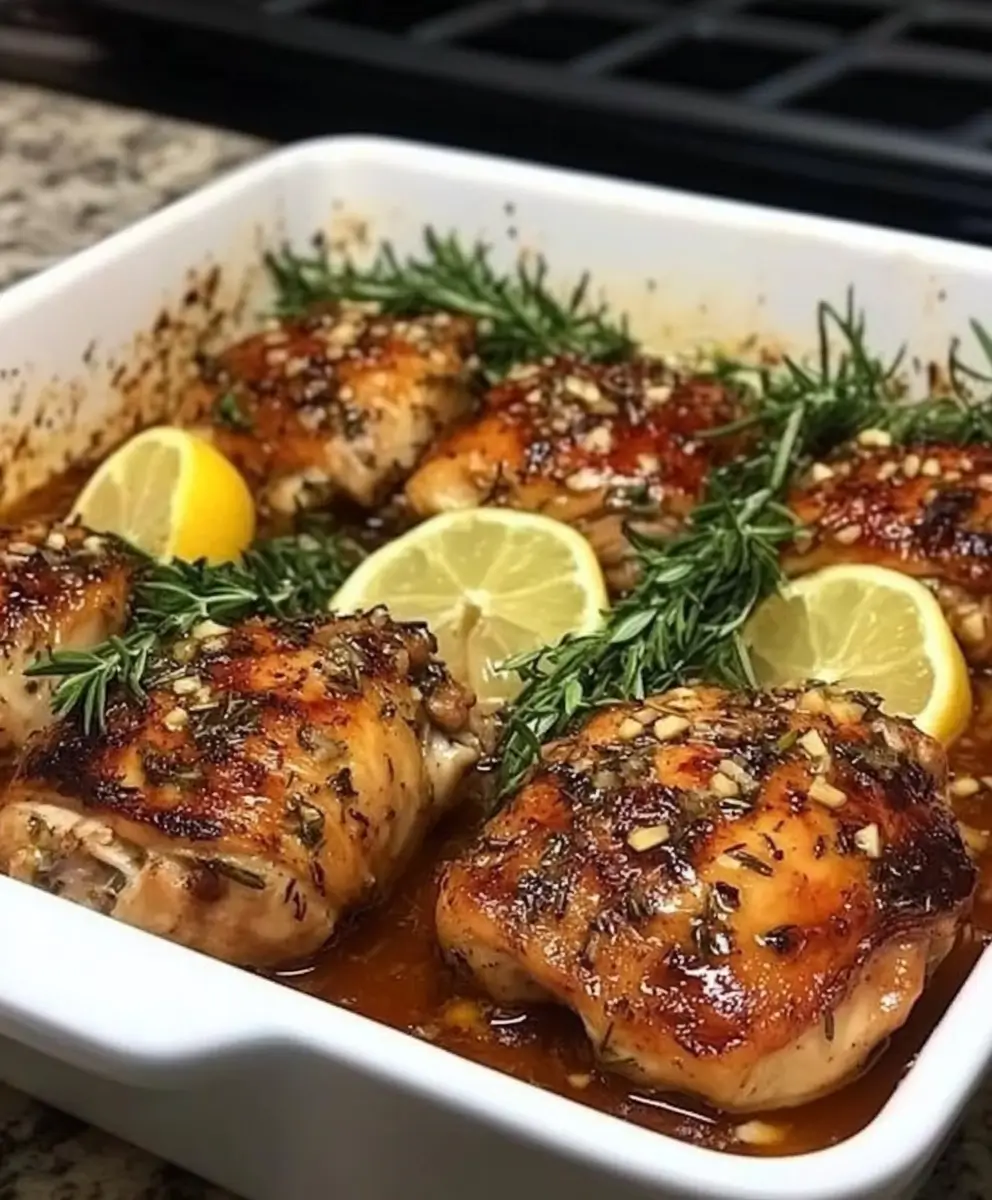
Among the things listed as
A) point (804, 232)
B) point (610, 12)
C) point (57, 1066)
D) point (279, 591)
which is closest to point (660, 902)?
point (57, 1066)

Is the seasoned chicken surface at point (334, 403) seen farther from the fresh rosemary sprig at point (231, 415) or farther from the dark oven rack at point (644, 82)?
the dark oven rack at point (644, 82)

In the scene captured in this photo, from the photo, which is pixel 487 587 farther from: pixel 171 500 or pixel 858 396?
pixel 858 396

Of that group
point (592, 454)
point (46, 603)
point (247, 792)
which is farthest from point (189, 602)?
point (592, 454)

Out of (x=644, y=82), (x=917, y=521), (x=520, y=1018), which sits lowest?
(x=520, y=1018)

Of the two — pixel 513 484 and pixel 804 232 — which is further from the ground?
pixel 804 232

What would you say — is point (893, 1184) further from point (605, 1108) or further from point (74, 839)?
point (74, 839)

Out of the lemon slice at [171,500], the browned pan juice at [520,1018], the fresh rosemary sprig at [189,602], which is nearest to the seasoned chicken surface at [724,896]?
the browned pan juice at [520,1018]
